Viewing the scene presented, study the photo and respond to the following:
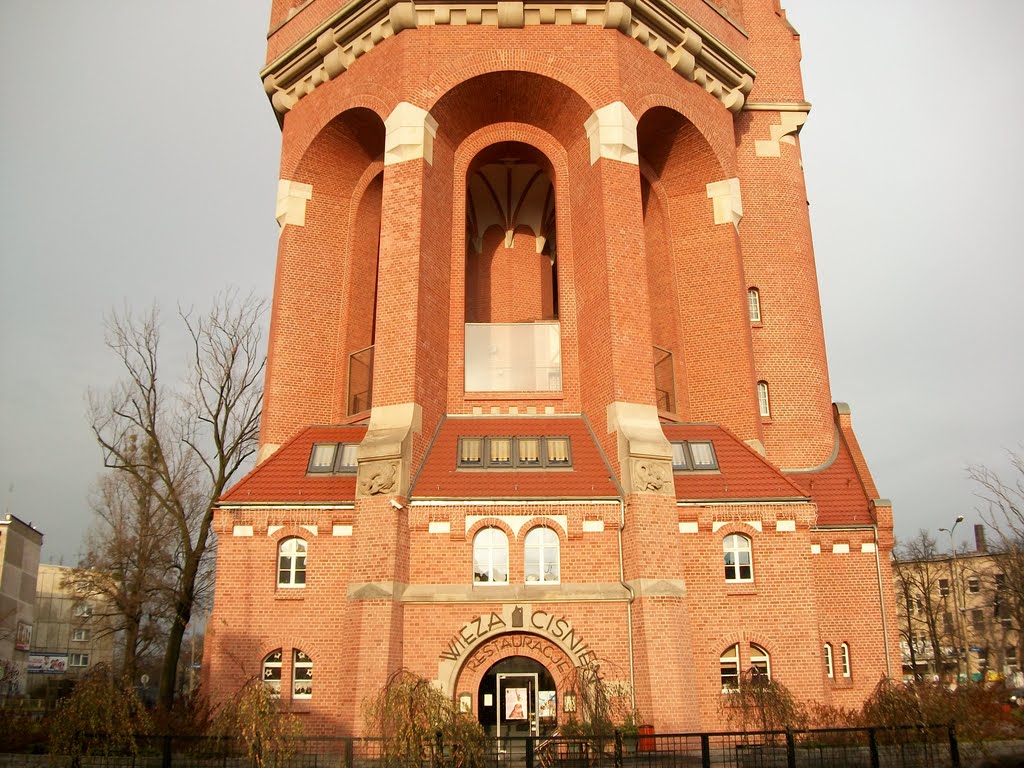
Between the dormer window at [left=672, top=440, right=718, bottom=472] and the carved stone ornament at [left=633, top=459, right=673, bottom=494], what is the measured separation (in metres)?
1.71

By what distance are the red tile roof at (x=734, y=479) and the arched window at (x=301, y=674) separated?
9.18 metres

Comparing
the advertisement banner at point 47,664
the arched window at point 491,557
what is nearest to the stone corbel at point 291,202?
the arched window at point 491,557

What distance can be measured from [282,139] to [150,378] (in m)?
9.47

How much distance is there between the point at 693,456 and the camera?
2234 centimetres

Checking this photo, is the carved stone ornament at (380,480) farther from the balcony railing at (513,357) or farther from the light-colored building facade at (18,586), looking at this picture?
the light-colored building facade at (18,586)

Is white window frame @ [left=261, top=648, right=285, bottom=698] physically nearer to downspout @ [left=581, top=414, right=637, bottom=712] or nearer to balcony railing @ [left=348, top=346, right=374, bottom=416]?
balcony railing @ [left=348, top=346, right=374, bottom=416]

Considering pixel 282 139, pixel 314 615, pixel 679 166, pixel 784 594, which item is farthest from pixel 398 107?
pixel 784 594

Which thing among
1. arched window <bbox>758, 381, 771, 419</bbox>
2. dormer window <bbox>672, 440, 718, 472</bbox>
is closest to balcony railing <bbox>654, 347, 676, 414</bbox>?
dormer window <bbox>672, 440, 718, 472</bbox>

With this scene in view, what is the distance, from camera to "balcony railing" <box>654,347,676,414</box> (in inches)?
979

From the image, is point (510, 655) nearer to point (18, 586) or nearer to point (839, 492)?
point (839, 492)

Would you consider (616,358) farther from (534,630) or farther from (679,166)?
(679,166)

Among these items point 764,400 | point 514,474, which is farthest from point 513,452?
point 764,400

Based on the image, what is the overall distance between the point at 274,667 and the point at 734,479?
37.5 ft

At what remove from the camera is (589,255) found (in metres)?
23.1
